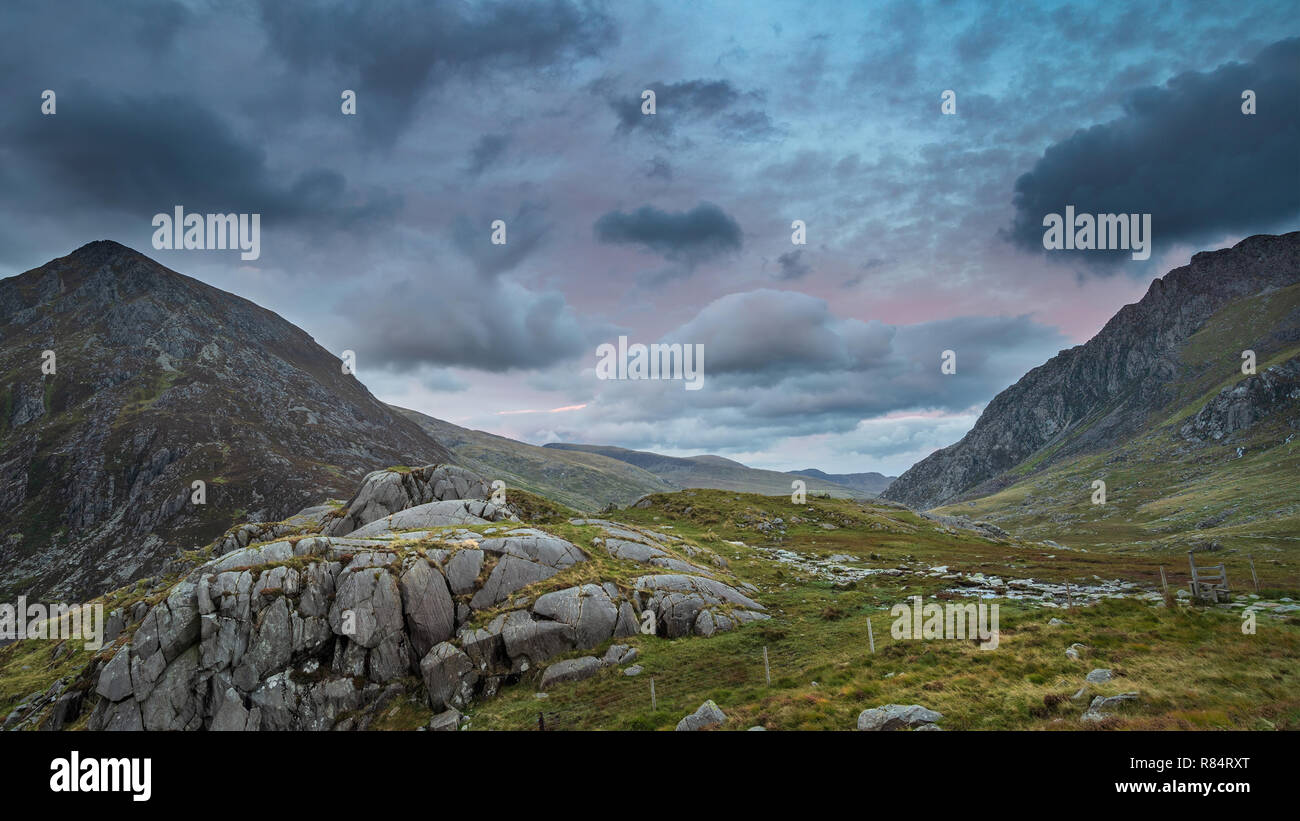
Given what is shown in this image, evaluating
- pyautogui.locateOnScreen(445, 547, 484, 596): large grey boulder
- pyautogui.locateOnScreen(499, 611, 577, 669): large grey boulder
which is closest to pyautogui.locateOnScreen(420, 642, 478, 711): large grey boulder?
pyautogui.locateOnScreen(499, 611, 577, 669): large grey boulder

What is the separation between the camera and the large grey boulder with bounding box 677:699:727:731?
61.8 feet

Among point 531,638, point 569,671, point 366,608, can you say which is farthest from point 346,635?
point 569,671

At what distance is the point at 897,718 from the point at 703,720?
6941mm

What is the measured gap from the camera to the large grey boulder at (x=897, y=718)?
53.9ft

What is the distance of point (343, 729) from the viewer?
2859 centimetres

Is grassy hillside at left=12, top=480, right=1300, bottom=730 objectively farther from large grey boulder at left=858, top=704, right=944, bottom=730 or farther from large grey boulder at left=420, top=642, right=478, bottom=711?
large grey boulder at left=420, top=642, right=478, bottom=711

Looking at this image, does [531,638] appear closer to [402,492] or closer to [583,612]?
[583,612]

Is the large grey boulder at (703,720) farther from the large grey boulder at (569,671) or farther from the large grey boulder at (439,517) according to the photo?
the large grey boulder at (439,517)

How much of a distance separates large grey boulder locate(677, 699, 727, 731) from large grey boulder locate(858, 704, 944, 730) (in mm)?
5084

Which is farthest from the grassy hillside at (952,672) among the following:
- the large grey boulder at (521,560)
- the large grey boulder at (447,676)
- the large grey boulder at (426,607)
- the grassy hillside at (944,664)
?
the large grey boulder at (521,560)
